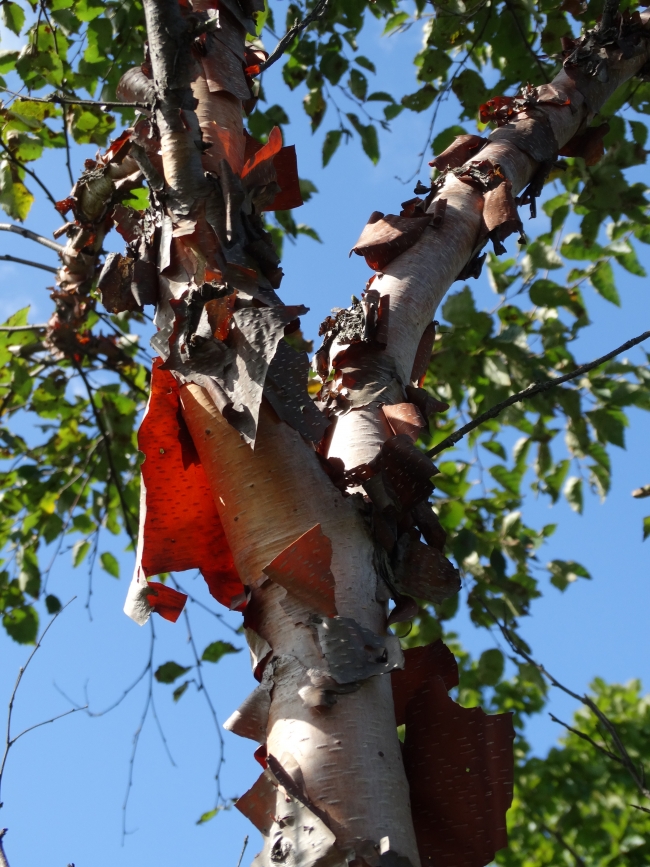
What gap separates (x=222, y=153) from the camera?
1.24 meters

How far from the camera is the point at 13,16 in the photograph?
2395 millimetres

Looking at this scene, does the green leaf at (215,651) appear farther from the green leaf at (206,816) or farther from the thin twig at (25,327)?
the thin twig at (25,327)

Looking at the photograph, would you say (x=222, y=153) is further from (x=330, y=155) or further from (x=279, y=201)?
(x=330, y=155)

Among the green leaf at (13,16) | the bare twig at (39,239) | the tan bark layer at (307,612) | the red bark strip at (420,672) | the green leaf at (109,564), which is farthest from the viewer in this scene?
the green leaf at (109,564)

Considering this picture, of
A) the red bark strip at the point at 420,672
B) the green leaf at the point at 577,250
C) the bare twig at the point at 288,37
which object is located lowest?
the red bark strip at the point at 420,672

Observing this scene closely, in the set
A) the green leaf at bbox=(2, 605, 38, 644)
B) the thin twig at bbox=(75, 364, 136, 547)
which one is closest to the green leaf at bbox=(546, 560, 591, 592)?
the thin twig at bbox=(75, 364, 136, 547)

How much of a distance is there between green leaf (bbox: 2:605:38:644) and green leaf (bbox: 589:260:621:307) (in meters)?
2.30

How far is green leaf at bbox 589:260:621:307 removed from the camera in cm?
262

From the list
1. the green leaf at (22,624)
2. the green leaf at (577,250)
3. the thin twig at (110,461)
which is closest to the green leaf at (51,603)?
the green leaf at (22,624)

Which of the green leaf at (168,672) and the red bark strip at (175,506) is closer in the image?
the red bark strip at (175,506)

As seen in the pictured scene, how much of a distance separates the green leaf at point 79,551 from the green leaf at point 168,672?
26.0 inches

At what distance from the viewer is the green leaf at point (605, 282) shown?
103 inches

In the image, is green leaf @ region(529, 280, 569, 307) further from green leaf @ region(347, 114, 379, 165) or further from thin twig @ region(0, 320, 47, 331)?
thin twig @ region(0, 320, 47, 331)

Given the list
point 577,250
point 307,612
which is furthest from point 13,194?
point 307,612
